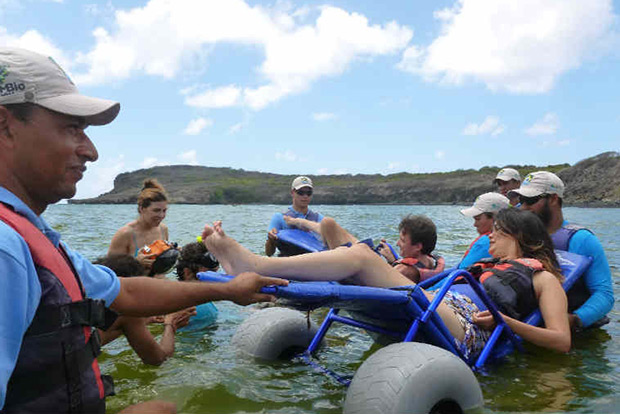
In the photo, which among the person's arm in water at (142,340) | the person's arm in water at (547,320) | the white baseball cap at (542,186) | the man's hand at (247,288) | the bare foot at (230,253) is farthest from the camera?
the white baseball cap at (542,186)

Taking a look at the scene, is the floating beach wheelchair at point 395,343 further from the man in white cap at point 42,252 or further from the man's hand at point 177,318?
the man in white cap at point 42,252

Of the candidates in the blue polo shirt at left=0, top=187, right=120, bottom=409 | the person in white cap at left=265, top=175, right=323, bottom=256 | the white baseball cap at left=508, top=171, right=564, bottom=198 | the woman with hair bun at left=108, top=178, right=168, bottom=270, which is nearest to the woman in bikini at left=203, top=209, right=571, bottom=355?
the white baseball cap at left=508, top=171, right=564, bottom=198

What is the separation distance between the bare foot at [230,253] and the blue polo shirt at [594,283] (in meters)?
3.65

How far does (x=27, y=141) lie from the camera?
1.78 m

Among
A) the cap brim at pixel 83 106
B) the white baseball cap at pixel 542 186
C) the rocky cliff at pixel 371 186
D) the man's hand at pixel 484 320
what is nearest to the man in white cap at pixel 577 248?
the white baseball cap at pixel 542 186

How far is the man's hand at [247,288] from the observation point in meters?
2.74

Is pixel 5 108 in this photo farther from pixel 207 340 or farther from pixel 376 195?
pixel 376 195

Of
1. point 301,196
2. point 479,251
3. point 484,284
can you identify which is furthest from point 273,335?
point 301,196

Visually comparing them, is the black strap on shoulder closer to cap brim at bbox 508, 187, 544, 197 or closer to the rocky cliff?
cap brim at bbox 508, 187, 544, 197

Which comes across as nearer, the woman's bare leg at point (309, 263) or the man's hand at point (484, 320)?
the woman's bare leg at point (309, 263)

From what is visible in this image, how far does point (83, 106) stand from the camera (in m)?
1.85

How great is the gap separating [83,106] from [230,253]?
1877 millimetres

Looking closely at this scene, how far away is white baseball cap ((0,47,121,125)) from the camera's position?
1.73 metres

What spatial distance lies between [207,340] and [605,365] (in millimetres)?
4130
